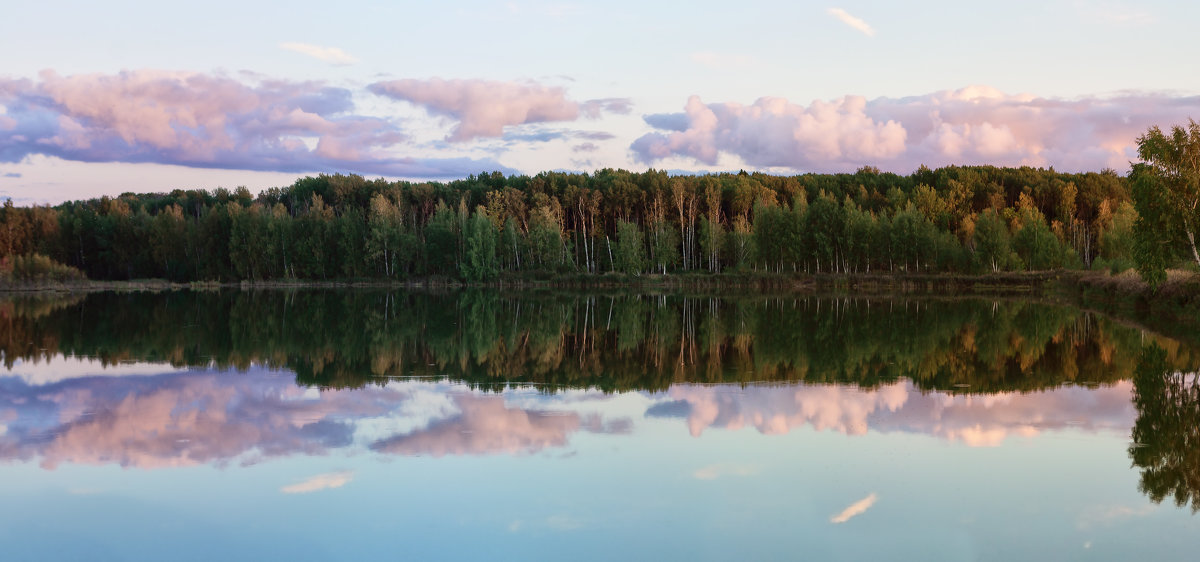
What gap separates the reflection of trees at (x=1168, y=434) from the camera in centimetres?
937

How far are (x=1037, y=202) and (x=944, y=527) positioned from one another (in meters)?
84.6

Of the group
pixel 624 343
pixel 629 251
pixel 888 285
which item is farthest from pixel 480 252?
pixel 624 343

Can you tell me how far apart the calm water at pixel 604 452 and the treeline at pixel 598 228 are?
49567 millimetres

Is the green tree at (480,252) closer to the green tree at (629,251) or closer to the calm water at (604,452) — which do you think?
the green tree at (629,251)

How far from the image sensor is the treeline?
234 ft

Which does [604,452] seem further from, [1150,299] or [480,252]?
[480,252]

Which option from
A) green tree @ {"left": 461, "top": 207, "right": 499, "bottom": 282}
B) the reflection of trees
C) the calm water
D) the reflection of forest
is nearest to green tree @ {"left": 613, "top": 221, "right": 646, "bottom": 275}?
green tree @ {"left": 461, "top": 207, "right": 499, "bottom": 282}

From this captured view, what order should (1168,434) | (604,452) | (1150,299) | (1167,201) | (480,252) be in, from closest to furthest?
(604,452)
(1168,434)
(1167,201)
(1150,299)
(480,252)

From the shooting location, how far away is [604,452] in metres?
11.0

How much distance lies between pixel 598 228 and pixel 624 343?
206ft

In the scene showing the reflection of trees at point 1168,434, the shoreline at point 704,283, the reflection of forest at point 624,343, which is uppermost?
the reflection of trees at point 1168,434

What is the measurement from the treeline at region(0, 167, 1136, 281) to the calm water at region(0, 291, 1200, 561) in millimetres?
49567

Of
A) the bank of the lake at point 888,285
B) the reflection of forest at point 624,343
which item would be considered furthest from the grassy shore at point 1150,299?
the reflection of forest at point 624,343

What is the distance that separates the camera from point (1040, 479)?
32.0ft
